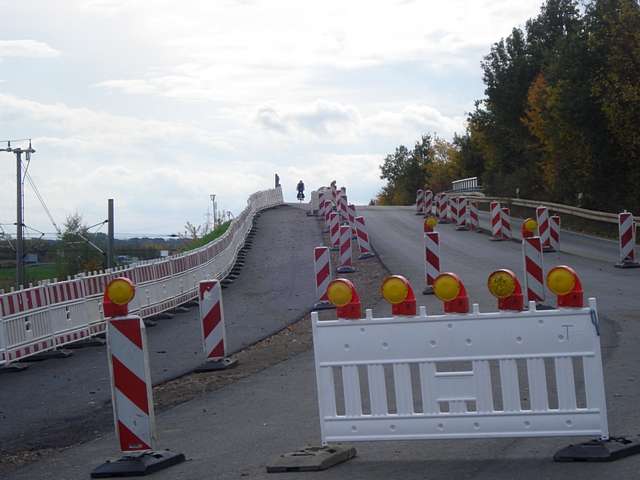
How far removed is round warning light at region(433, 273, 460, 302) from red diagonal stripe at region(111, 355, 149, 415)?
2.51 metres

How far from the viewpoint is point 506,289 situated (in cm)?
736

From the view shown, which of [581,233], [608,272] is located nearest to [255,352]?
[608,272]

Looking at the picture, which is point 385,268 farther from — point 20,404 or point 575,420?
point 575,420

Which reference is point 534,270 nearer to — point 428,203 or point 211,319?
point 211,319

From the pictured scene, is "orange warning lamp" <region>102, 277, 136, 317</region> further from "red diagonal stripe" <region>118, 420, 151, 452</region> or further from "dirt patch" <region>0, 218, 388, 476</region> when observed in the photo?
"dirt patch" <region>0, 218, 388, 476</region>

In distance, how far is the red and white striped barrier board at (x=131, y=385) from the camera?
7996mm

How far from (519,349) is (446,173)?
4310 inches

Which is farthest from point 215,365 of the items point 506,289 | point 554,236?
point 554,236

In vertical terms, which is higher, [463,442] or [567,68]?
[567,68]

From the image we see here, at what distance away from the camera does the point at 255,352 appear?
15398 mm

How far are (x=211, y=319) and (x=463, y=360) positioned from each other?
7.28 meters

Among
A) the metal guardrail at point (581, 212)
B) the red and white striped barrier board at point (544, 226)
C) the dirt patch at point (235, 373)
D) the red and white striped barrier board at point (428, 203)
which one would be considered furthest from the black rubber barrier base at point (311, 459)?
the red and white striped barrier board at point (428, 203)

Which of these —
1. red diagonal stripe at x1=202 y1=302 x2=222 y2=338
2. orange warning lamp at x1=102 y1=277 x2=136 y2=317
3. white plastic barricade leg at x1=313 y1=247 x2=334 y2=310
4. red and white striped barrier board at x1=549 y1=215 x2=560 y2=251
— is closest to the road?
red diagonal stripe at x1=202 y1=302 x2=222 y2=338

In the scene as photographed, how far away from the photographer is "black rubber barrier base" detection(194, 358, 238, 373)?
13.7 m
